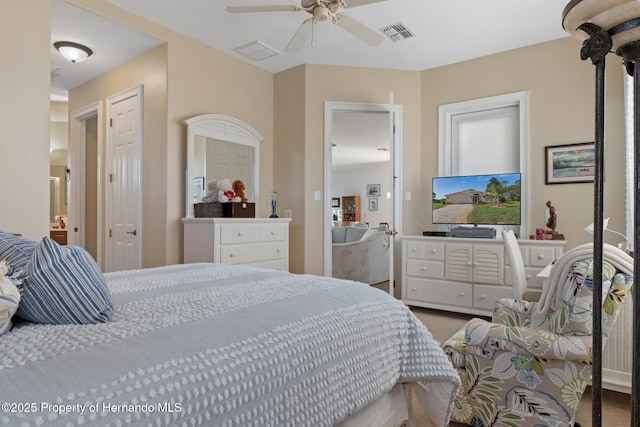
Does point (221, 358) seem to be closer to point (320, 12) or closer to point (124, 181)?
point (320, 12)

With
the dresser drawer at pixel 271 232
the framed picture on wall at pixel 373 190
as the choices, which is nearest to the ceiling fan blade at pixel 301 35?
the dresser drawer at pixel 271 232

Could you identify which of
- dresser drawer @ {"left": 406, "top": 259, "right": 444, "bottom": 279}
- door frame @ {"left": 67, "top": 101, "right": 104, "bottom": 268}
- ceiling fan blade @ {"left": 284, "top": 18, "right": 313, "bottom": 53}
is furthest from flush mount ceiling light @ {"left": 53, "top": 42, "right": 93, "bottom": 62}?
dresser drawer @ {"left": 406, "top": 259, "right": 444, "bottom": 279}

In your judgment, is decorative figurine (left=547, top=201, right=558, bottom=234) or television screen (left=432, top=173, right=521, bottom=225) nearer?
decorative figurine (left=547, top=201, right=558, bottom=234)

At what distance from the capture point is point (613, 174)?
3.33 meters

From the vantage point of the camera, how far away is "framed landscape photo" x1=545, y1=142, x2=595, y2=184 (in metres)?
3.50

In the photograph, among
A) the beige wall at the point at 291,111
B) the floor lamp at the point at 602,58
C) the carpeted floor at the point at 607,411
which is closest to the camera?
the floor lamp at the point at 602,58

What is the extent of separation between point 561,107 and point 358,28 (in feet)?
7.45

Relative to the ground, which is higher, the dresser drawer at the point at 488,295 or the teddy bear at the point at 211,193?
the teddy bear at the point at 211,193

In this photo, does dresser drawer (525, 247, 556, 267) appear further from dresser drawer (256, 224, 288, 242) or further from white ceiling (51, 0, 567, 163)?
dresser drawer (256, 224, 288, 242)

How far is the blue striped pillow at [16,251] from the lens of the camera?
3.53 feet

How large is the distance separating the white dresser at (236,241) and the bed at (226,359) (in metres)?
1.72

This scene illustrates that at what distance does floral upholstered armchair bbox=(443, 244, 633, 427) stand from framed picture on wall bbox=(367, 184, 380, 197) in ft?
18.6

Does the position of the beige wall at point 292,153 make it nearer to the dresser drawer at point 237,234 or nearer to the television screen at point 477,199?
the dresser drawer at point 237,234

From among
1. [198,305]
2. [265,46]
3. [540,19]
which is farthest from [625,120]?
[198,305]
